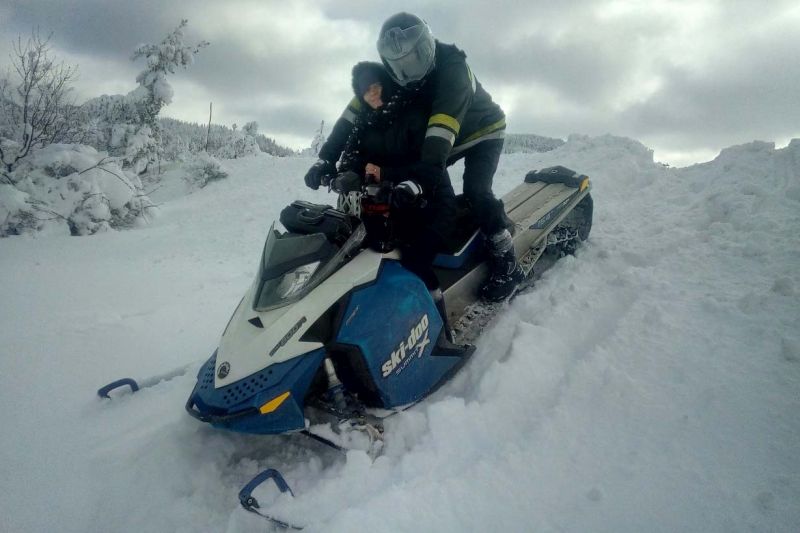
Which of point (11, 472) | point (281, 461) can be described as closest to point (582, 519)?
point (281, 461)

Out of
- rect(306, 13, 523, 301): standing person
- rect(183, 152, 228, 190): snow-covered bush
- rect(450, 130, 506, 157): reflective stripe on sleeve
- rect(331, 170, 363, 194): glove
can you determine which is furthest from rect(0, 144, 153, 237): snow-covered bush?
rect(450, 130, 506, 157): reflective stripe on sleeve

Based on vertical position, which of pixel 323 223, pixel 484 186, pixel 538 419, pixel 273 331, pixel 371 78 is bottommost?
pixel 538 419

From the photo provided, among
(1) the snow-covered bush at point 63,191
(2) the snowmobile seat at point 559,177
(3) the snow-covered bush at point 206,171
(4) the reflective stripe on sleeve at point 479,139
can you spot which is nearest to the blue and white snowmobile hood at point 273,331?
(4) the reflective stripe on sleeve at point 479,139

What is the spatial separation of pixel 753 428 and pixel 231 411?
2235 millimetres

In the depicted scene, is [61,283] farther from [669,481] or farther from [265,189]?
[265,189]

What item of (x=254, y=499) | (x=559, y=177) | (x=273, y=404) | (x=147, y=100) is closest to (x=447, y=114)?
(x=273, y=404)

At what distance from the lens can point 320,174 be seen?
305 centimetres

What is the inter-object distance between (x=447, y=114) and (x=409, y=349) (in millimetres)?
1427

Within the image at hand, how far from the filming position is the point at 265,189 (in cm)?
1248

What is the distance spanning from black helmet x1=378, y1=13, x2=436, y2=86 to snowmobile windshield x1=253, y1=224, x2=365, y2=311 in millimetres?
1294

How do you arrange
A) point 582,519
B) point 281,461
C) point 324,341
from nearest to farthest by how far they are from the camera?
1. point 582,519
2. point 324,341
3. point 281,461

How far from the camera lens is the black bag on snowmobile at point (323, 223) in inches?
86.2

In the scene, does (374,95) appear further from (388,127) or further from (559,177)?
(559,177)

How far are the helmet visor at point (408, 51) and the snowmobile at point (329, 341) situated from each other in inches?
37.5
